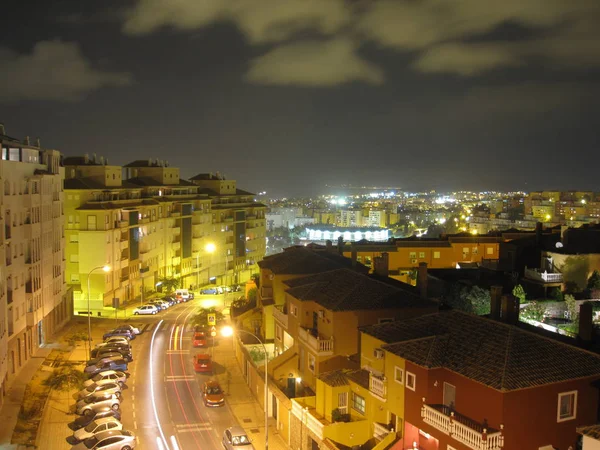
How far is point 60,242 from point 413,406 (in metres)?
31.8

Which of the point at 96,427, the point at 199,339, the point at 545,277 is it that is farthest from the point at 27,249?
the point at 545,277

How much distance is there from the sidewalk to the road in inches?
19.8

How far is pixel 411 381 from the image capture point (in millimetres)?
22344

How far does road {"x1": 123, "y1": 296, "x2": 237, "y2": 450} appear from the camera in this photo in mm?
29109

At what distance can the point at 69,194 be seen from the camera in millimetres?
56938

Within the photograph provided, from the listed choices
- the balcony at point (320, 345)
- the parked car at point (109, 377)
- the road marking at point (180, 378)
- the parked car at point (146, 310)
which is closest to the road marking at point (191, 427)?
the parked car at point (109, 377)

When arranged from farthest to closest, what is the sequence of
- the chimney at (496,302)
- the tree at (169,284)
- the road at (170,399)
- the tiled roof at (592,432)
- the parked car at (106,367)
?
the tree at (169,284) → the parked car at (106,367) → the road at (170,399) → the chimney at (496,302) → the tiled roof at (592,432)

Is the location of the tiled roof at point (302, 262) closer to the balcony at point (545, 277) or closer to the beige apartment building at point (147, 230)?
the balcony at point (545, 277)

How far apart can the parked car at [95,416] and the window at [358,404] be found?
36.0 feet

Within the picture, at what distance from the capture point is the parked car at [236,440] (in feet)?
89.0

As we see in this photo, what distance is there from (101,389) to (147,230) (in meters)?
36.0

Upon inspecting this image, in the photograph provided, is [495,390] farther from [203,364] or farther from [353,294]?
[203,364]

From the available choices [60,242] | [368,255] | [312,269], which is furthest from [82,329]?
[368,255]

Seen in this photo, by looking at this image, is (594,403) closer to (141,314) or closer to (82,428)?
(82,428)
